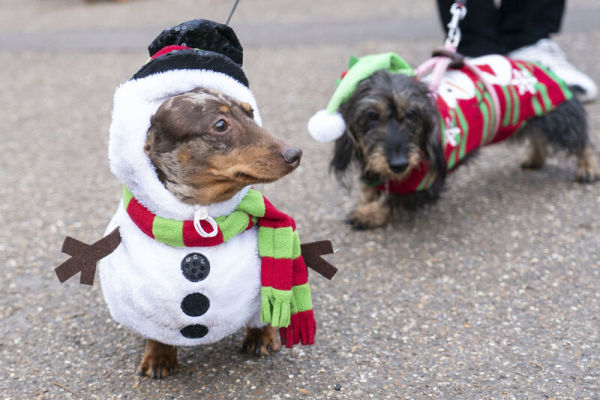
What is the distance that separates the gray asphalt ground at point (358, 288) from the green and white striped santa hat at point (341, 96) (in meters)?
0.68

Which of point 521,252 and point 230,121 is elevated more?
point 230,121

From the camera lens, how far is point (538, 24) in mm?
4250

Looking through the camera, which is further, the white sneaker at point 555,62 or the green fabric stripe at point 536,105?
the white sneaker at point 555,62

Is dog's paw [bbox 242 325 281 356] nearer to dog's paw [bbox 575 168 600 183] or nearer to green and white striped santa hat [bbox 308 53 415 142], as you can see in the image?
green and white striped santa hat [bbox 308 53 415 142]

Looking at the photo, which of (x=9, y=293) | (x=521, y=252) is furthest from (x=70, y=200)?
(x=521, y=252)

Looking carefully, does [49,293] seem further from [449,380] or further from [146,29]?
[146,29]

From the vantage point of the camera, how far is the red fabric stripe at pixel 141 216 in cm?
221

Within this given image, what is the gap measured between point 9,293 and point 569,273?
281cm

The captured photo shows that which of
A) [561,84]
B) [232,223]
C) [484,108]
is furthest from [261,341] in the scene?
[561,84]

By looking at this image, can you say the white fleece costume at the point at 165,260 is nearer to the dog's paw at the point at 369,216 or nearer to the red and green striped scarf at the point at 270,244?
the red and green striped scarf at the point at 270,244

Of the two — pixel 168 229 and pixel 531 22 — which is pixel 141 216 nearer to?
pixel 168 229

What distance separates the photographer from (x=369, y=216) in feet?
12.3

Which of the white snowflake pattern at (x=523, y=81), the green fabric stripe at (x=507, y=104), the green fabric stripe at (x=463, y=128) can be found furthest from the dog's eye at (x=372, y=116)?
the white snowflake pattern at (x=523, y=81)

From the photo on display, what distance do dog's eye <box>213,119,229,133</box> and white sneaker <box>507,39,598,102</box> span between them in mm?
2746
